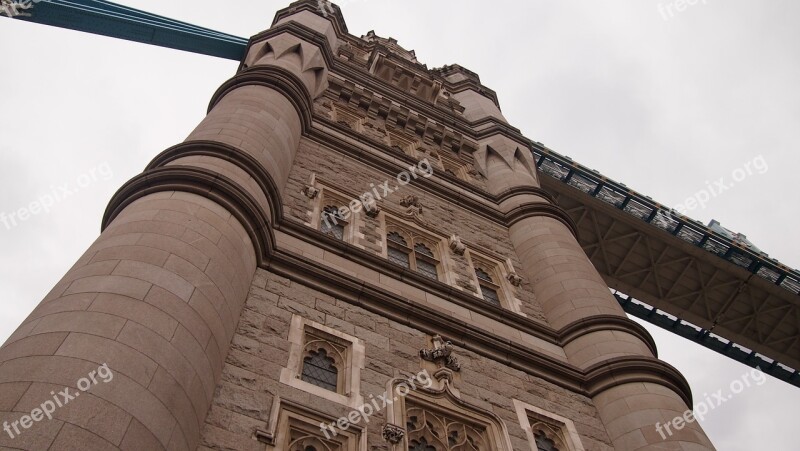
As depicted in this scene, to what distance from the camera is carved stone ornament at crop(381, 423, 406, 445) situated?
26.9 ft

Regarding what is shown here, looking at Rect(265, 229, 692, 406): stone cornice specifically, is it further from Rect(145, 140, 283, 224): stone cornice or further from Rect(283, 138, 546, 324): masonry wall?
Rect(283, 138, 546, 324): masonry wall

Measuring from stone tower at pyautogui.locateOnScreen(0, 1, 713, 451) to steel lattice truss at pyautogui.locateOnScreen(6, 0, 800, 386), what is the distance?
47.4ft

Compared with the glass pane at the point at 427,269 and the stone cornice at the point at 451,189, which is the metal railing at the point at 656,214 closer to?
the stone cornice at the point at 451,189

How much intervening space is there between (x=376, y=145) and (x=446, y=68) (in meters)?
15.6

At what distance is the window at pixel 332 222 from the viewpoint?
13070 mm

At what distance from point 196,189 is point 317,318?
2290 millimetres

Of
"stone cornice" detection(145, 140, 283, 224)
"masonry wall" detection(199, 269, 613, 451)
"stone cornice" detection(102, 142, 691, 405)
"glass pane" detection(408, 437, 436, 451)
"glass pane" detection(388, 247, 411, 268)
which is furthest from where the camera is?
"glass pane" detection(388, 247, 411, 268)

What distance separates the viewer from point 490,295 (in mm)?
14047

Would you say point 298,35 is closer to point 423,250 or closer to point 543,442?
point 423,250

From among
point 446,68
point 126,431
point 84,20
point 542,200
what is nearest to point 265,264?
point 126,431

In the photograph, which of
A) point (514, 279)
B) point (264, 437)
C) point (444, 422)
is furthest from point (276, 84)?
point (264, 437)

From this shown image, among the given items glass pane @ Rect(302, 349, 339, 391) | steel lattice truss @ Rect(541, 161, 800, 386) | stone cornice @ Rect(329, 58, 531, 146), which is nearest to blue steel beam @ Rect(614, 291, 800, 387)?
steel lattice truss @ Rect(541, 161, 800, 386)

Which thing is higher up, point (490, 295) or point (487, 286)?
point (487, 286)

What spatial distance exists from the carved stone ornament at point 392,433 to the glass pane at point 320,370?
0.90 meters
